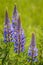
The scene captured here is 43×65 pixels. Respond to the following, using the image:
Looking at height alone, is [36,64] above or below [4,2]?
below

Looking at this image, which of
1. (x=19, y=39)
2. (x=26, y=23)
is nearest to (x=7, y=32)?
(x=19, y=39)

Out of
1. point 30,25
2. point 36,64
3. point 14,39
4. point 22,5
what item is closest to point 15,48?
point 14,39

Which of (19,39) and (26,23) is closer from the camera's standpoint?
(19,39)

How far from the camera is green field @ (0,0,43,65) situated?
140 inches

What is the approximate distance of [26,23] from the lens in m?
6.52

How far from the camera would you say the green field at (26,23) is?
3.56m

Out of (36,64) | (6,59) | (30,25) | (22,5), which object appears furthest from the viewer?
(22,5)

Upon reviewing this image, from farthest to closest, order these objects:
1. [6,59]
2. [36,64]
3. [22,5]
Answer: [22,5], [36,64], [6,59]

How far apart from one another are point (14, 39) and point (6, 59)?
252mm

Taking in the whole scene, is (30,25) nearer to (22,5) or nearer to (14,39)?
(22,5)

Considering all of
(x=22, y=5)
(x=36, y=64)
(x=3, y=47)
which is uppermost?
(x=22, y=5)

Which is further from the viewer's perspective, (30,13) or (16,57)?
(30,13)

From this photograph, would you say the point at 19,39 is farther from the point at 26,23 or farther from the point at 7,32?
the point at 26,23

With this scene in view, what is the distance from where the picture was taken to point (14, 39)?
3.62 meters
